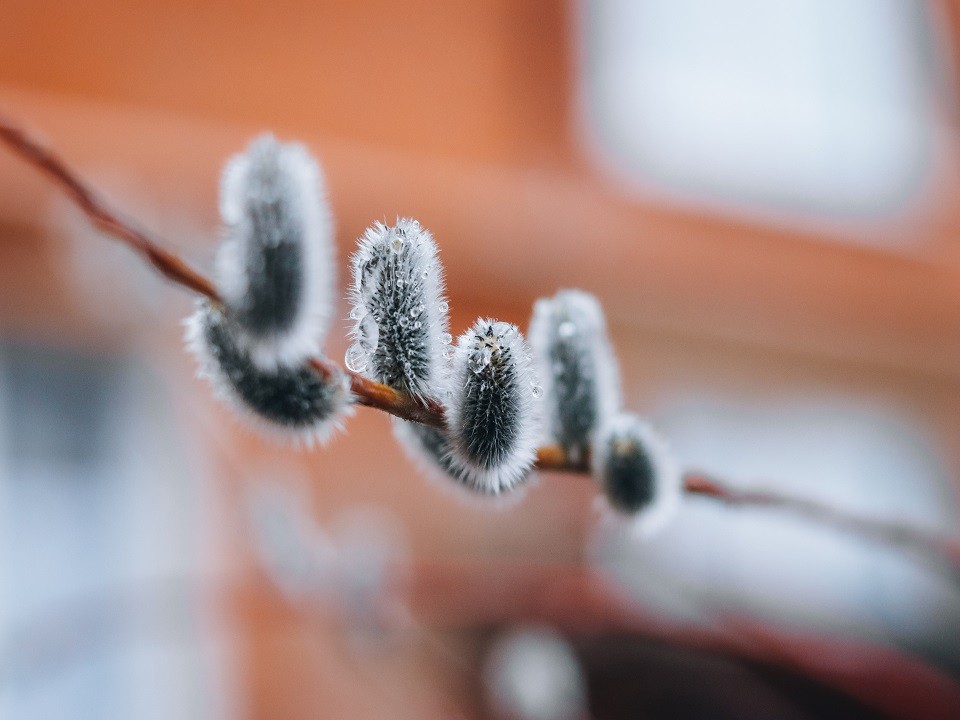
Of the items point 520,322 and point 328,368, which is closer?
point 328,368

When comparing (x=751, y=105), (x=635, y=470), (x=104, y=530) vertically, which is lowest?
(x=104, y=530)

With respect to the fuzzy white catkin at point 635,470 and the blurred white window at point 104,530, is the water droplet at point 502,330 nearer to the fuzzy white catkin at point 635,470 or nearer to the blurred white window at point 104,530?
the fuzzy white catkin at point 635,470

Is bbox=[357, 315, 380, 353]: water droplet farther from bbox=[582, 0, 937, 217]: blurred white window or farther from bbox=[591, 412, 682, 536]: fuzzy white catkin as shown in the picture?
bbox=[582, 0, 937, 217]: blurred white window

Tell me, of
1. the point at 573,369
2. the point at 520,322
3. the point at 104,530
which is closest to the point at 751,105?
the point at 104,530

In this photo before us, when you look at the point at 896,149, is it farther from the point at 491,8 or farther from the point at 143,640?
the point at 143,640

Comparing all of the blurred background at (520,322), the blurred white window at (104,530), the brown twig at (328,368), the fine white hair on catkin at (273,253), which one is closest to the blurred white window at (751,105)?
the blurred background at (520,322)

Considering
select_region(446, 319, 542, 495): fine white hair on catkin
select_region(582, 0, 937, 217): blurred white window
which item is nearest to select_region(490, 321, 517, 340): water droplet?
select_region(446, 319, 542, 495): fine white hair on catkin

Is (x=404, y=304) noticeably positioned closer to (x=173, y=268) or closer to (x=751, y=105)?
(x=173, y=268)
